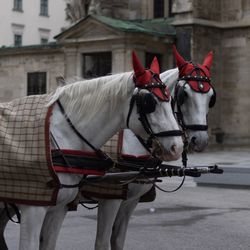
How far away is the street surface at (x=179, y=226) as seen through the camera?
8.57m

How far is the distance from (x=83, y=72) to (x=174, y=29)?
437 cm

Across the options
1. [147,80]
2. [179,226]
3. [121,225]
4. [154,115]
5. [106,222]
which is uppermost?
[147,80]

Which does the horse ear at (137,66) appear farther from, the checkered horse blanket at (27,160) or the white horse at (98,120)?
the checkered horse blanket at (27,160)

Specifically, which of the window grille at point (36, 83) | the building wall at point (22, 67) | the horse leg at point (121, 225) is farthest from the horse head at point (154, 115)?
the window grille at point (36, 83)

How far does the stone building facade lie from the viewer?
27.6m

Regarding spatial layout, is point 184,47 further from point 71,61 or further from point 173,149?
point 173,149

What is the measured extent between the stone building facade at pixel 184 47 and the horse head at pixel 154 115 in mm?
22380

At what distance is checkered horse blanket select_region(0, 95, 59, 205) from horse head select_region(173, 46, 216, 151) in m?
1.18

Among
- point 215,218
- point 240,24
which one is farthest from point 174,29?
point 215,218

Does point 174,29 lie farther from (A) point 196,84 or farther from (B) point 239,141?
(A) point 196,84

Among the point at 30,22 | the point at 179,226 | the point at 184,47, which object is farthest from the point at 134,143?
the point at 30,22

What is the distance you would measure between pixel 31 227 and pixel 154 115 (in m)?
A: 1.16

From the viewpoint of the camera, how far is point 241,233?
956 centimetres

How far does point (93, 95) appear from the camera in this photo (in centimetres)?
492
